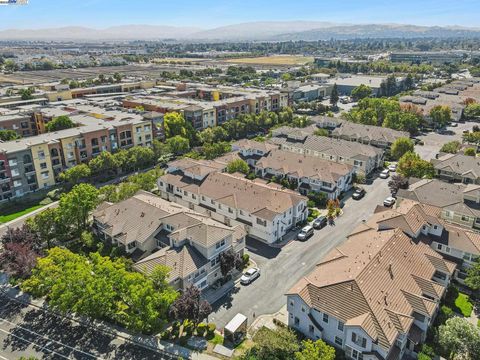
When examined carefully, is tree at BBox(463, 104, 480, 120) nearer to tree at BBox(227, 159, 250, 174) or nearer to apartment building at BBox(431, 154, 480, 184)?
apartment building at BBox(431, 154, 480, 184)

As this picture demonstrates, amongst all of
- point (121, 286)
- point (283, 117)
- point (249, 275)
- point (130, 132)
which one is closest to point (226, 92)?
point (283, 117)

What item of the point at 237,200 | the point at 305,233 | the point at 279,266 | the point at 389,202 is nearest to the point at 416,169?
the point at 389,202

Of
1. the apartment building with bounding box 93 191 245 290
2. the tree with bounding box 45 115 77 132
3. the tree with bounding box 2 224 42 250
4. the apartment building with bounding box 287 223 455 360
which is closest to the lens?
the apartment building with bounding box 287 223 455 360

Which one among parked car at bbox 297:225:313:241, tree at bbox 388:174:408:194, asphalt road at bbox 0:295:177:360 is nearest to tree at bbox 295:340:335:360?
asphalt road at bbox 0:295:177:360

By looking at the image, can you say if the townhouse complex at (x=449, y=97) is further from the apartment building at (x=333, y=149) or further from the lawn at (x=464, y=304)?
the lawn at (x=464, y=304)

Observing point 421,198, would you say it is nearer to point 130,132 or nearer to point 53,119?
point 130,132
